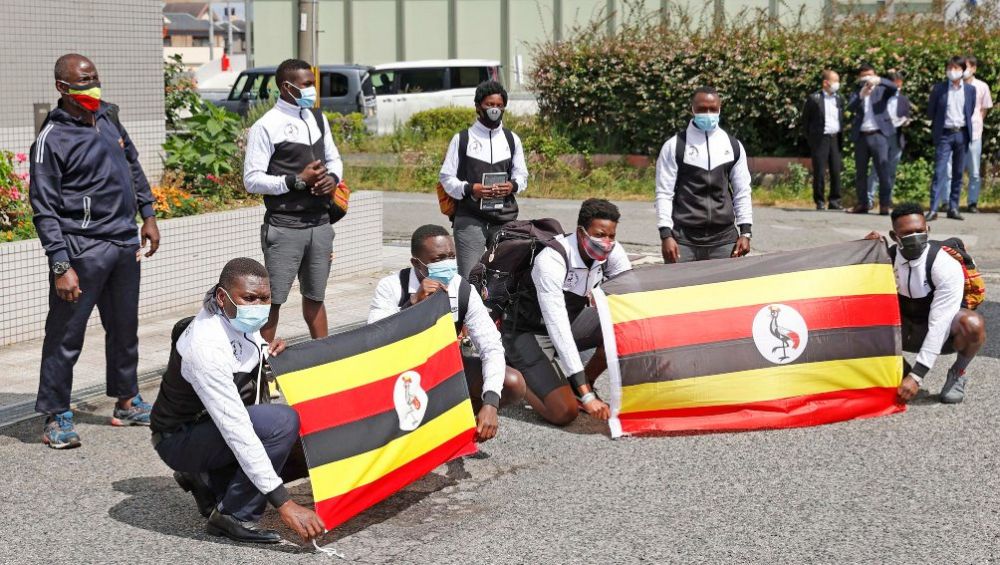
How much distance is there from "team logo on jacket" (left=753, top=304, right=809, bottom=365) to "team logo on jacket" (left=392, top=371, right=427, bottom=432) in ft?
7.07

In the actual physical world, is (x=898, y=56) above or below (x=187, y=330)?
above

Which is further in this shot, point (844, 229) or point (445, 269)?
point (844, 229)

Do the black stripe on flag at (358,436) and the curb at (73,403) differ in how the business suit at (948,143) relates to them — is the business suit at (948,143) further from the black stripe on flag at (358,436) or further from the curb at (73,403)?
the black stripe on flag at (358,436)

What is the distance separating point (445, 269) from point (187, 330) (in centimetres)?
150

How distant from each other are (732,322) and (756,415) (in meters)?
0.52

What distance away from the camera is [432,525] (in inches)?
241

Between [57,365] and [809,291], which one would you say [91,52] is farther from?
[809,291]

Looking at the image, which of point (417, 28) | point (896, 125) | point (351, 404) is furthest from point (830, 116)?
point (417, 28)

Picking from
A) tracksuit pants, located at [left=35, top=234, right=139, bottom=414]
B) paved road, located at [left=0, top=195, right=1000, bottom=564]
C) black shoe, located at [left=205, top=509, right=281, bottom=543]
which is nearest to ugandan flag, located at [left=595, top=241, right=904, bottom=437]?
paved road, located at [left=0, top=195, right=1000, bottom=564]

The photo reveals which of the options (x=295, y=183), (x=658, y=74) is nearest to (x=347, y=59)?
(x=658, y=74)

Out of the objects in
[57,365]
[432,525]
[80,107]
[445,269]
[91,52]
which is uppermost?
[91,52]

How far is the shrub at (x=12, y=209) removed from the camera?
1007cm

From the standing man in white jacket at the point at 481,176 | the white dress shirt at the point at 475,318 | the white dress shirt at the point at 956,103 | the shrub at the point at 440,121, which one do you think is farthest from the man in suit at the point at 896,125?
the white dress shirt at the point at 475,318

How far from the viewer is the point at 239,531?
19.0 feet
